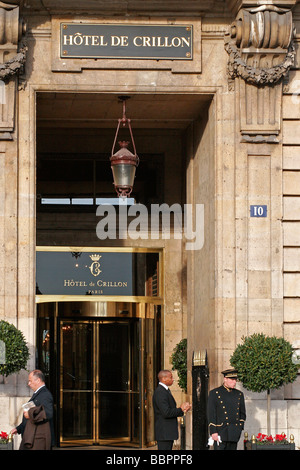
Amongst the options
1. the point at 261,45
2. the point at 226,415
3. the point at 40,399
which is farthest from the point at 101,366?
the point at 40,399

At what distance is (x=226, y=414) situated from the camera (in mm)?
17375

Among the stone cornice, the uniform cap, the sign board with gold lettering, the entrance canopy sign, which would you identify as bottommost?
the uniform cap

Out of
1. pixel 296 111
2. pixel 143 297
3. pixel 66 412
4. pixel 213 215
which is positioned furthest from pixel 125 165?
pixel 66 412

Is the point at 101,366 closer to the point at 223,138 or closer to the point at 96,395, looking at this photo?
the point at 96,395

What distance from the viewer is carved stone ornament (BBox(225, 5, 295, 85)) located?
19.6 meters

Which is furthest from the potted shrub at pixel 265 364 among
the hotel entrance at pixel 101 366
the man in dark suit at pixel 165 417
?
the hotel entrance at pixel 101 366

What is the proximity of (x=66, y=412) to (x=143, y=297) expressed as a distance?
2.85m

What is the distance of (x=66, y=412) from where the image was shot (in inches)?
957

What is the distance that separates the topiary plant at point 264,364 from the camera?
18.4 meters

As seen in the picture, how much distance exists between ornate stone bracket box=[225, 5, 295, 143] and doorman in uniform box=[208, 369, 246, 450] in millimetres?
4691

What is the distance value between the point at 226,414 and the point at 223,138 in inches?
202

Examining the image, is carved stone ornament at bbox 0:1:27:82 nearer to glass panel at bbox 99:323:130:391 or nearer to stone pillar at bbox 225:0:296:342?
stone pillar at bbox 225:0:296:342

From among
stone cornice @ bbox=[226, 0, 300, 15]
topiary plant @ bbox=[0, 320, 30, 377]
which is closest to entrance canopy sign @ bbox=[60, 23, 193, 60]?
stone cornice @ bbox=[226, 0, 300, 15]
